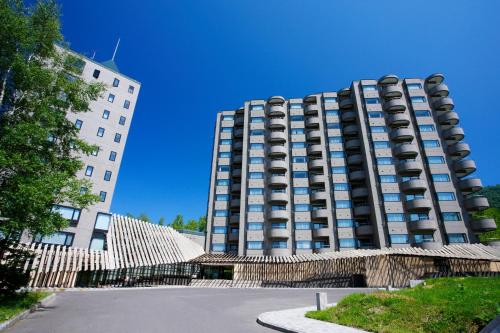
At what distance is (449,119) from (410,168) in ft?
45.5

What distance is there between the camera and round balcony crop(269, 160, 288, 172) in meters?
51.9

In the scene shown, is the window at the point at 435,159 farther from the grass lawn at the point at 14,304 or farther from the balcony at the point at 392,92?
the grass lawn at the point at 14,304

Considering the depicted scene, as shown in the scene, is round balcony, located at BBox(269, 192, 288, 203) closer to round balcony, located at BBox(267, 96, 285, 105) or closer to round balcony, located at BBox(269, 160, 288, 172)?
round balcony, located at BBox(269, 160, 288, 172)

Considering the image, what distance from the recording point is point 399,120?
→ 49625 mm

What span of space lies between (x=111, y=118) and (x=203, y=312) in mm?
36155

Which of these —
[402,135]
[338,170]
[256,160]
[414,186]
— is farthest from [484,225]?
[256,160]

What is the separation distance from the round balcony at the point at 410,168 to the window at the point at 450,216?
26.1 ft

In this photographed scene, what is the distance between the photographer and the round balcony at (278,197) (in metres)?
48.7

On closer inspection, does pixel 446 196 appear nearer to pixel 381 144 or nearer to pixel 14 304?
pixel 381 144

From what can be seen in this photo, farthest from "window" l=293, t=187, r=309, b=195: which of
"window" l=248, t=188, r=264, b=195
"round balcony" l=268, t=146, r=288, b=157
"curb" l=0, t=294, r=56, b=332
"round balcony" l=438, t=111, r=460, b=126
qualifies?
"curb" l=0, t=294, r=56, b=332

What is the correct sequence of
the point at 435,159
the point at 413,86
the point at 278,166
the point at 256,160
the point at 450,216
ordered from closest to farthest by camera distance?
the point at 450,216 < the point at 435,159 < the point at 278,166 < the point at 413,86 < the point at 256,160

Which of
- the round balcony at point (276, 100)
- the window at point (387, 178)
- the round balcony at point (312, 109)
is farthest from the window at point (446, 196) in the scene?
the round balcony at point (276, 100)

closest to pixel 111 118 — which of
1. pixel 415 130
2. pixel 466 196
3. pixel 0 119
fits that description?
pixel 0 119

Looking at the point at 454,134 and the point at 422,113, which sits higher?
the point at 422,113
